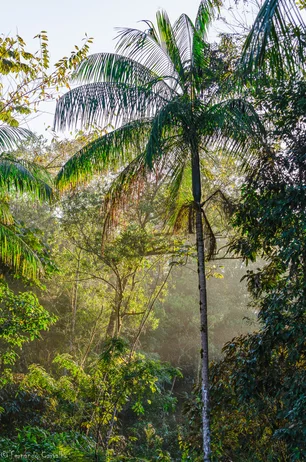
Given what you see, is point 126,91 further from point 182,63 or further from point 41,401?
point 41,401

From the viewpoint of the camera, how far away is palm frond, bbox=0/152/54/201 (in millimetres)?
5811

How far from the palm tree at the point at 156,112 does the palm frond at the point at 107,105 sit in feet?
0.04

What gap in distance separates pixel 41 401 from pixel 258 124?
287 inches

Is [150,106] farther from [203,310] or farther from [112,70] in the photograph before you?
[203,310]

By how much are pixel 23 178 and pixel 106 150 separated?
108 cm

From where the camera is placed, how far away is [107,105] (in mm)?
5941

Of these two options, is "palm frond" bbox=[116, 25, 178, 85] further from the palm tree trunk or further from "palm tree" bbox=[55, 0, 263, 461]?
the palm tree trunk

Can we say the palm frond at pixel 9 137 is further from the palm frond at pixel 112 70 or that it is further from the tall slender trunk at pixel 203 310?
the tall slender trunk at pixel 203 310

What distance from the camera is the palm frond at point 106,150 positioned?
5.97 metres

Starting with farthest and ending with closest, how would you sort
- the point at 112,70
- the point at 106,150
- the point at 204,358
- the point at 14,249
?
the point at 14,249, the point at 112,70, the point at 106,150, the point at 204,358

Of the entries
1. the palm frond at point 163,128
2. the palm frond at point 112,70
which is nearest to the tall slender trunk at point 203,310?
the palm frond at point 163,128

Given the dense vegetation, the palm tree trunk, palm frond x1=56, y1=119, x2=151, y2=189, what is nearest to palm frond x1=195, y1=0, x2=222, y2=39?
the dense vegetation

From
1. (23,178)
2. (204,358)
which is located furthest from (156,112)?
(204,358)

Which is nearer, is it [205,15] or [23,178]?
[23,178]
